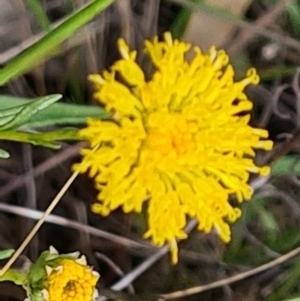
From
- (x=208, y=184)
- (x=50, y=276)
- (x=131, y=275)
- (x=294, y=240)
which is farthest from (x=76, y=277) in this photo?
(x=294, y=240)

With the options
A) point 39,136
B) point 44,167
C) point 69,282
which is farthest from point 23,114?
point 44,167

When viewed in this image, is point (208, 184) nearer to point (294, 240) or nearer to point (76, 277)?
point (76, 277)

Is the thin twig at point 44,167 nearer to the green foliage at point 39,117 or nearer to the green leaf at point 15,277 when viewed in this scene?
the green foliage at point 39,117

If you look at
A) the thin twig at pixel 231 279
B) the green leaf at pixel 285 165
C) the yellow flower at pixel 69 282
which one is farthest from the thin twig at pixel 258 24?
the yellow flower at pixel 69 282

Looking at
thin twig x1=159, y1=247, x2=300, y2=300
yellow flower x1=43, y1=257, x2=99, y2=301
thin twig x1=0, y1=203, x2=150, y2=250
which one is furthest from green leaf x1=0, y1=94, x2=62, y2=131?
thin twig x1=159, y1=247, x2=300, y2=300

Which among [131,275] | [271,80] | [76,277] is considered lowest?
[131,275]

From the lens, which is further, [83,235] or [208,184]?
[83,235]
